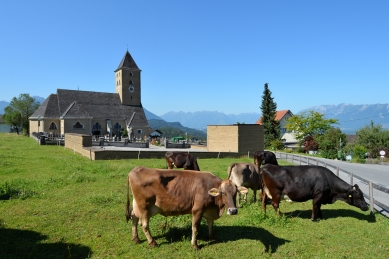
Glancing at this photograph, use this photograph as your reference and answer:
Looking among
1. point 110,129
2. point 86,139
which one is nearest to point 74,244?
point 86,139

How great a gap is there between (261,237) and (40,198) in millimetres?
7969

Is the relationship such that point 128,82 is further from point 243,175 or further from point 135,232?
point 135,232

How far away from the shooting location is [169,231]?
23.6ft

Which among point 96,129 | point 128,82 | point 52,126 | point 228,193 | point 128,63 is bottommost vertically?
point 228,193

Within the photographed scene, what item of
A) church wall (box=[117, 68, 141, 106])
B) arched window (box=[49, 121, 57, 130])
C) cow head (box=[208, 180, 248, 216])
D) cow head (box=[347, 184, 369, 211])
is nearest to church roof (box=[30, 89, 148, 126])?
arched window (box=[49, 121, 57, 130])

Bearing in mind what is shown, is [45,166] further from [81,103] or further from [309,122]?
[309,122]

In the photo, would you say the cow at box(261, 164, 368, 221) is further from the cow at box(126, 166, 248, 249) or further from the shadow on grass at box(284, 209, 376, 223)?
the cow at box(126, 166, 248, 249)

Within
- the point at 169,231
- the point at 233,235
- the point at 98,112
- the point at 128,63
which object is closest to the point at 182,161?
the point at 169,231

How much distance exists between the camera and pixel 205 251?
6.13 meters

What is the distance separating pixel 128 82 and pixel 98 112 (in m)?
12.1

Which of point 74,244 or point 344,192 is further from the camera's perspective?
point 344,192

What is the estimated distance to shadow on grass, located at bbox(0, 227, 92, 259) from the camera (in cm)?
580

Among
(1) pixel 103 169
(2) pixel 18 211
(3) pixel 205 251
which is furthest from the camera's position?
(1) pixel 103 169

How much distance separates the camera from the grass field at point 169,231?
240 inches
